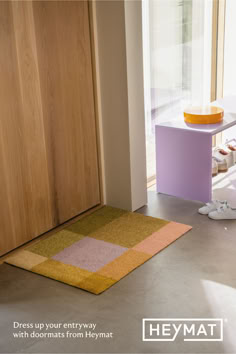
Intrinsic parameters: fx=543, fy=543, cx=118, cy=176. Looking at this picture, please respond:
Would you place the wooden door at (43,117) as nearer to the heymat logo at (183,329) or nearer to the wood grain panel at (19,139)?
the wood grain panel at (19,139)

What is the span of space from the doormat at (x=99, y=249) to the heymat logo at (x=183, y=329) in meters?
0.42

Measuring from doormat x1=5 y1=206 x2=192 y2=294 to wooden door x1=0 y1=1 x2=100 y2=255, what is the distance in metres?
0.16

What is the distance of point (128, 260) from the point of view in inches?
128

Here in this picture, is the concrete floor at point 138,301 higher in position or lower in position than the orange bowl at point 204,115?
lower

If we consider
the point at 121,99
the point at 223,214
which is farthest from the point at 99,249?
the point at 121,99

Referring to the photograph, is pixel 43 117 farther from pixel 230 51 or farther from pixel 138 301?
pixel 230 51

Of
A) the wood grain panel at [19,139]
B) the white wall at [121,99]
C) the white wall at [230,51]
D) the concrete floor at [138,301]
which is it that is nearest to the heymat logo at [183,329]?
the concrete floor at [138,301]

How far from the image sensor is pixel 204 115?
403cm

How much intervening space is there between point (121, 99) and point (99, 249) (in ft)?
3.52

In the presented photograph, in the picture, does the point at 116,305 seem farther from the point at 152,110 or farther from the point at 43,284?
the point at 152,110

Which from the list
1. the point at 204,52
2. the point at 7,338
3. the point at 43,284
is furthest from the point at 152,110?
the point at 7,338

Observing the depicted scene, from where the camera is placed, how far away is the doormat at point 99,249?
122 inches

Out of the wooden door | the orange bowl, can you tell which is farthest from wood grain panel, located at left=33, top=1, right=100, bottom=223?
the orange bowl

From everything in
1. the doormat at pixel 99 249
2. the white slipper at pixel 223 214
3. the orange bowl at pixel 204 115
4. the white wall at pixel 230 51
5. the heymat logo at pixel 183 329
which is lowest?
the heymat logo at pixel 183 329
